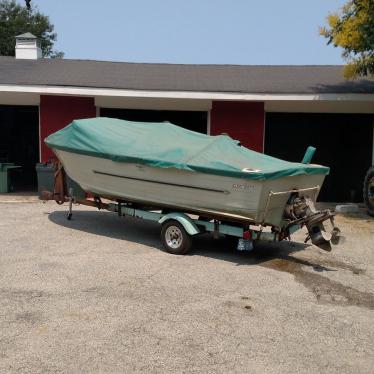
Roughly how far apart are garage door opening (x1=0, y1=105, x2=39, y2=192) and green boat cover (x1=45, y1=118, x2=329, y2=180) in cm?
838

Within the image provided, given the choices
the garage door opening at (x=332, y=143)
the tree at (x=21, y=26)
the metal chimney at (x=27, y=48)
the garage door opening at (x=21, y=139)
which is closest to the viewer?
the garage door opening at (x=332, y=143)

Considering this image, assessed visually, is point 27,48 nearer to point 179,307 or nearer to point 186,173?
point 186,173

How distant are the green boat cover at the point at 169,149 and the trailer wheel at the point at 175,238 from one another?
0.95m

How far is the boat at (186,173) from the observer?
23.9ft

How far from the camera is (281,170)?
7152 mm

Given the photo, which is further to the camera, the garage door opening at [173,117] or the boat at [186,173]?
the garage door opening at [173,117]

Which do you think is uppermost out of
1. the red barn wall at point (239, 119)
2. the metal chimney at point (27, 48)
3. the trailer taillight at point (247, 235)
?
the metal chimney at point (27, 48)

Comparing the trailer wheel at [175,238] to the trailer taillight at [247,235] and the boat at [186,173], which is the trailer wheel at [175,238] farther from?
the trailer taillight at [247,235]

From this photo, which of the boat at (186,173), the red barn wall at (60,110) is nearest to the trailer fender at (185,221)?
the boat at (186,173)

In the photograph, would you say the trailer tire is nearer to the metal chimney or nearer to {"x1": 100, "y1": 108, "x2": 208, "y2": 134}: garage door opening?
{"x1": 100, "y1": 108, "x2": 208, "y2": 134}: garage door opening

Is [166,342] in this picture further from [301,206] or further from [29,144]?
[29,144]

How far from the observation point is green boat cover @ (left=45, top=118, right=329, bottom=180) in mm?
7461

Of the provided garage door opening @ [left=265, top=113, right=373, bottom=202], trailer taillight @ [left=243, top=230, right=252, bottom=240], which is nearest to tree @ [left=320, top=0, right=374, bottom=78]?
garage door opening @ [left=265, top=113, right=373, bottom=202]

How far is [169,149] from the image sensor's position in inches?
324
